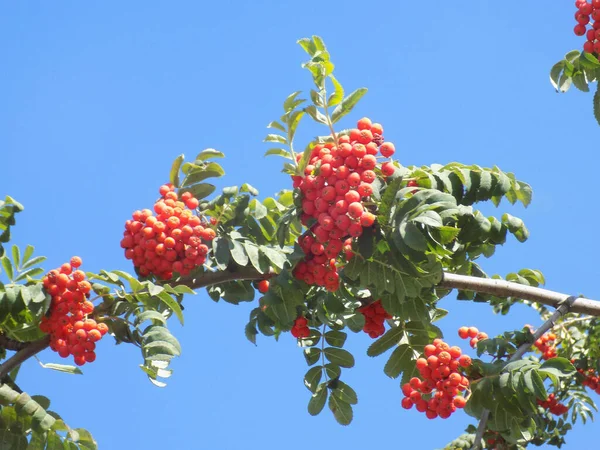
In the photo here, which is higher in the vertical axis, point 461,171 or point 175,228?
point 461,171

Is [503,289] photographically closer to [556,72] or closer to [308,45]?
[556,72]

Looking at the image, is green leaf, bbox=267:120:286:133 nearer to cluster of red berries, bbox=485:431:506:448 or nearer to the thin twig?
the thin twig

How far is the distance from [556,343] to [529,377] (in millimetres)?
3723

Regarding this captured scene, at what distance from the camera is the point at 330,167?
4.41 meters

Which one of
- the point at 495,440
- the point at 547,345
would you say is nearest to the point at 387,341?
the point at 495,440

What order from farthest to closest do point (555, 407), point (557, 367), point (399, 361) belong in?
point (555, 407)
point (399, 361)
point (557, 367)

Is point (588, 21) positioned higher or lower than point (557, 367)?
higher

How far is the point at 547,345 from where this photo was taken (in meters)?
7.86

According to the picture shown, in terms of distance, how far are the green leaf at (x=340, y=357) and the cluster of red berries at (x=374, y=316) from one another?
9.9 inches

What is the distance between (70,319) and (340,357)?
146 centimetres

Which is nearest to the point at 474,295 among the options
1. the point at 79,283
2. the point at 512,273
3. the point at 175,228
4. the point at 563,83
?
the point at 512,273

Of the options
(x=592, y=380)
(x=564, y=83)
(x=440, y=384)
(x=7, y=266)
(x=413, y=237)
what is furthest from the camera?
(x=592, y=380)

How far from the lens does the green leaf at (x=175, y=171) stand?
16.8 ft

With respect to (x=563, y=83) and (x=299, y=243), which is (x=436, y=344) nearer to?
(x=299, y=243)
